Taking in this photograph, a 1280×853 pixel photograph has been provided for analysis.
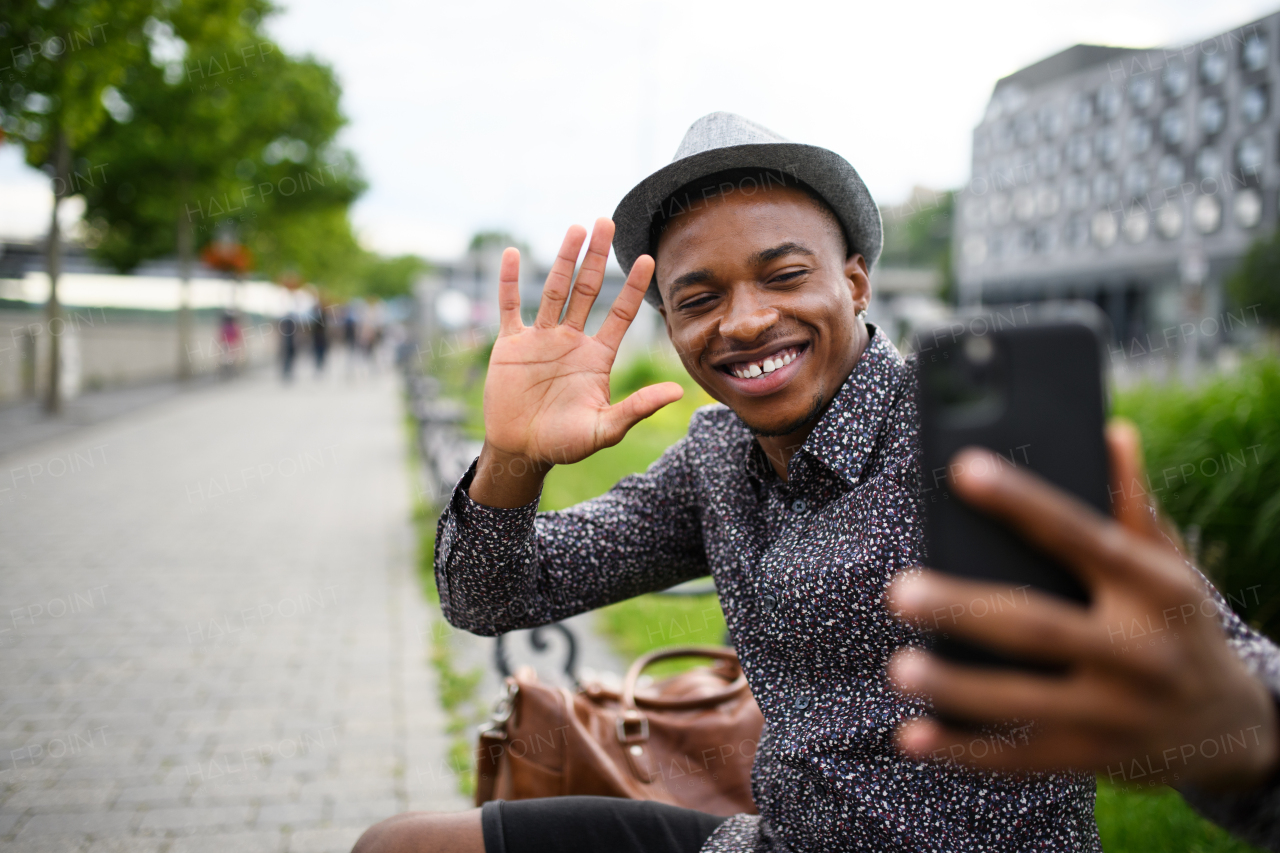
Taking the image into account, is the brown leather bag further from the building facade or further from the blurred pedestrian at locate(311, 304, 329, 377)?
the blurred pedestrian at locate(311, 304, 329, 377)

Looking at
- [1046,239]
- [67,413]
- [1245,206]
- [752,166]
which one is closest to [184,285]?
[67,413]

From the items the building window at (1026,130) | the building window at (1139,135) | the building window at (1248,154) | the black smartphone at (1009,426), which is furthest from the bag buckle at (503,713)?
the building window at (1026,130)

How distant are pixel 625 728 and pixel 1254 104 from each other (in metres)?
9.63

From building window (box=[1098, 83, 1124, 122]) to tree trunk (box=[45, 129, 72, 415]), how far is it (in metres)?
33.2

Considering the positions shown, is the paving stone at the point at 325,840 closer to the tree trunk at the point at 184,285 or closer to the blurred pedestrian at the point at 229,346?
the tree trunk at the point at 184,285

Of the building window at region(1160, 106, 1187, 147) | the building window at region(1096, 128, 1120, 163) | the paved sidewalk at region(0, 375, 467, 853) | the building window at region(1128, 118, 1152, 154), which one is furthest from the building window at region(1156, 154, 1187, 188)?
the paved sidewalk at region(0, 375, 467, 853)

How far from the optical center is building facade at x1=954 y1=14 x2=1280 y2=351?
69.1ft

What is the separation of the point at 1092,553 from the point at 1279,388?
4.42 metres

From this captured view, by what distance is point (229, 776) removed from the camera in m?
3.61

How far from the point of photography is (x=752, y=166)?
5.63 feet

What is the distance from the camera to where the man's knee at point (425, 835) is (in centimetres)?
162

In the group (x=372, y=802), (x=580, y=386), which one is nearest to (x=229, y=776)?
(x=372, y=802)

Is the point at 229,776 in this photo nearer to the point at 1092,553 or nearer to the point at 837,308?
the point at 837,308

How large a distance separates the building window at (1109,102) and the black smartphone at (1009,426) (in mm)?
37168
